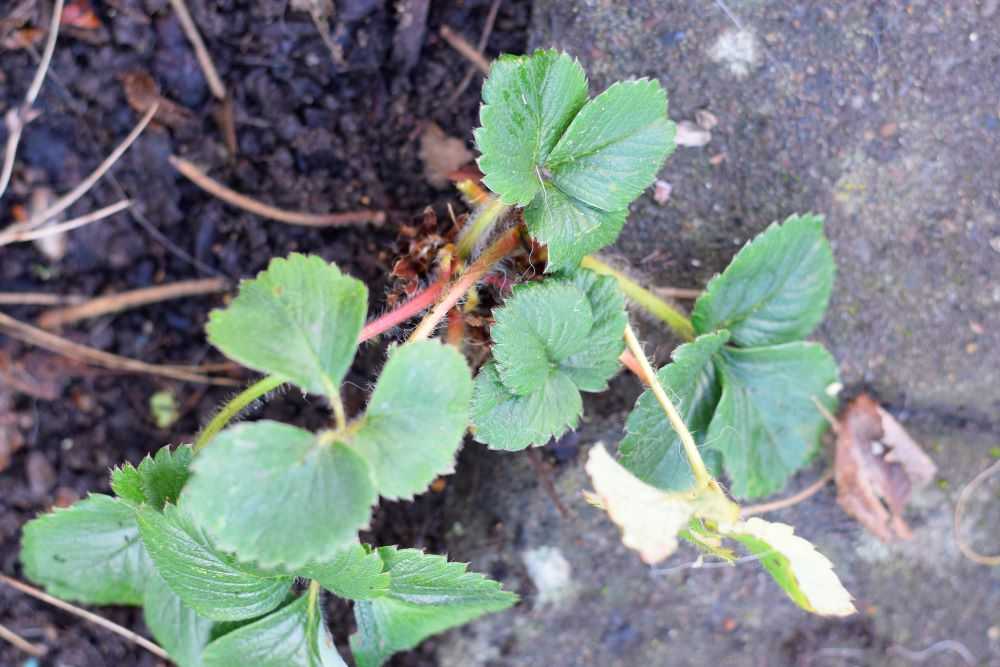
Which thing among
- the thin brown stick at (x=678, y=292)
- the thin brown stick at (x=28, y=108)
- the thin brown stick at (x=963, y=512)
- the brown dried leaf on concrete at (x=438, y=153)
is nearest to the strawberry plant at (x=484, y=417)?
the thin brown stick at (x=678, y=292)

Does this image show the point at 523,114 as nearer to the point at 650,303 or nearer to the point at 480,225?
the point at 480,225

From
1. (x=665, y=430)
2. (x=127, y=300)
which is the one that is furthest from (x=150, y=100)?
(x=665, y=430)

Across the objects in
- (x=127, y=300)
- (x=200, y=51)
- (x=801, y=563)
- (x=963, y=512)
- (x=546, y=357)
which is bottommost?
(x=963, y=512)

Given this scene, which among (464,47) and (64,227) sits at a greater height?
(464,47)

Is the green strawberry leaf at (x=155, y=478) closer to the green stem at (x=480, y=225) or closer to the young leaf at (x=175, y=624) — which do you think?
the young leaf at (x=175, y=624)

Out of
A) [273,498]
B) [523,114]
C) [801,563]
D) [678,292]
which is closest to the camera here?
[273,498]

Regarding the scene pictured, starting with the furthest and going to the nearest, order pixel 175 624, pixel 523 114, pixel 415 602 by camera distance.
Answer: pixel 175 624, pixel 415 602, pixel 523 114

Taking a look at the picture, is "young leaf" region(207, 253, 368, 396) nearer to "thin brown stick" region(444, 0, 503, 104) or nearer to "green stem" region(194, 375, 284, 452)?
"green stem" region(194, 375, 284, 452)
